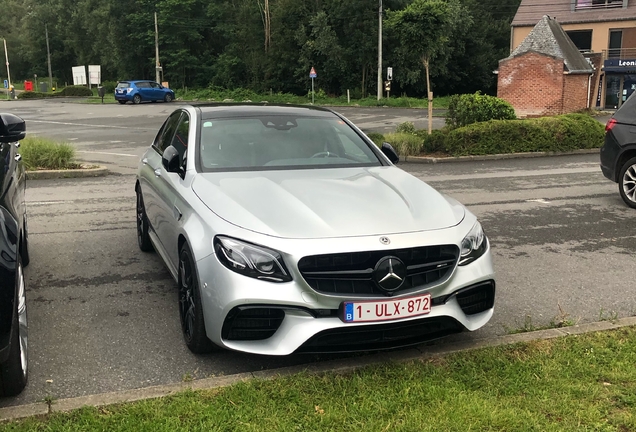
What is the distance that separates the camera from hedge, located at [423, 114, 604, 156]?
51.8ft

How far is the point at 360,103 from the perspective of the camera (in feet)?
154

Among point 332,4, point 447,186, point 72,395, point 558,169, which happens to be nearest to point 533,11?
point 332,4

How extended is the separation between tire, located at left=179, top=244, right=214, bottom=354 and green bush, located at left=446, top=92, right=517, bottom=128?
14120 millimetres

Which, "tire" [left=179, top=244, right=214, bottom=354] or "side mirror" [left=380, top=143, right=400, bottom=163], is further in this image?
"side mirror" [left=380, top=143, right=400, bottom=163]

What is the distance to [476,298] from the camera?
13.0 ft

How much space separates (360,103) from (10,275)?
45.1 m

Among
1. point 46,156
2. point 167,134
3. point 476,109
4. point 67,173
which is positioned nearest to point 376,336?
point 167,134

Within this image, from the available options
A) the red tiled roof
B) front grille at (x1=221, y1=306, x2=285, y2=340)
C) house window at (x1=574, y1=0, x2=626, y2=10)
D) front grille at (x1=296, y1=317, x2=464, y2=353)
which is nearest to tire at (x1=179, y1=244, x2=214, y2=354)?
front grille at (x1=221, y1=306, x2=285, y2=340)

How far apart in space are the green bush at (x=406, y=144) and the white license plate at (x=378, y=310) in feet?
40.2

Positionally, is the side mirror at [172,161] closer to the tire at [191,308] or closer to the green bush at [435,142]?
the tire at [191,308]

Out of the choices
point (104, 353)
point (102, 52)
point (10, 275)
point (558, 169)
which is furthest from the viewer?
point (102, 52)

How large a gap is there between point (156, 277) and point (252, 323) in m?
2.49

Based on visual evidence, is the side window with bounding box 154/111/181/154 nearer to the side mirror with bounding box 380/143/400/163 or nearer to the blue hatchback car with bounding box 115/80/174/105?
the side mirror with bounding box 380/143/400/163

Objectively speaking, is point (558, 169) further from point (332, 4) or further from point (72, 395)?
point (332, 4)
